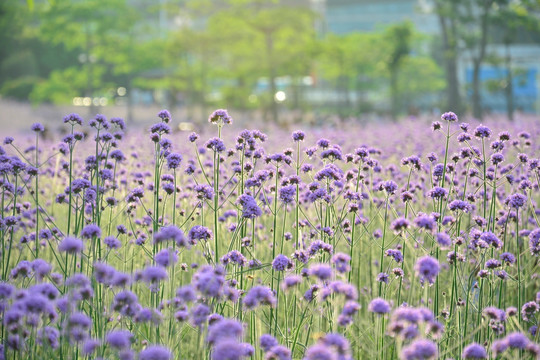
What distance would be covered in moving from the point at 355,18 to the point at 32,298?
110 meters

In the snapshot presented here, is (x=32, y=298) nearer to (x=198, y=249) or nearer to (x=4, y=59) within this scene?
(x=198, y=249)

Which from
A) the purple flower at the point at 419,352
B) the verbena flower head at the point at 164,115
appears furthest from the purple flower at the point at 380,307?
the verbena flower head at the point at 164,115

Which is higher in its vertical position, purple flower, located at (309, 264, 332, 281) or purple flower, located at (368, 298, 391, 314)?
purple flower, located at (309, 264, 332, 281)

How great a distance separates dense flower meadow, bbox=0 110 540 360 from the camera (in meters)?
1.90

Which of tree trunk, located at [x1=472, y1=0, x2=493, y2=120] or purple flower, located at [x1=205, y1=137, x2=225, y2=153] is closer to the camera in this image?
purple flower, located at [x1=205, y1=137, x2=225, y2=153]

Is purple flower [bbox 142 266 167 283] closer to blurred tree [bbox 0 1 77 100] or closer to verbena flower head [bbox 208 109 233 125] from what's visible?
verbena flower head [bbox 208 109 233 125]

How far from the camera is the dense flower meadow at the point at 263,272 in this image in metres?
1.90

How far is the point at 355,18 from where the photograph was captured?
10631cm

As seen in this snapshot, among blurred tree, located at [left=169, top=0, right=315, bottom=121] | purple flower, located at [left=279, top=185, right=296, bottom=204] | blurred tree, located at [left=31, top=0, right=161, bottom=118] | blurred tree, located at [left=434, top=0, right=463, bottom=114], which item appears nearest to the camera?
purple flower, located at [left=279, top=185, right=296, bottom=204]

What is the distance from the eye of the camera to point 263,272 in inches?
162

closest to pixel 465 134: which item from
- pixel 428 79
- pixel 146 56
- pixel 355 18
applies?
pixel 146 56

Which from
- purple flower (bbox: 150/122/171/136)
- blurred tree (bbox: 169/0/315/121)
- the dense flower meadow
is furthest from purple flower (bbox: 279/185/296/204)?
blurred tree (bbox: 169/0/315/121)

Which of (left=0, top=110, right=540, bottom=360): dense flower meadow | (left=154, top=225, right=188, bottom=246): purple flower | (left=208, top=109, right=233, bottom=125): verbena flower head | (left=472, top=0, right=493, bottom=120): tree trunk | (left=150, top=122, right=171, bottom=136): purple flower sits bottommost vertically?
(left=0, top=110, right=540, bottom=360): dense flower meadow

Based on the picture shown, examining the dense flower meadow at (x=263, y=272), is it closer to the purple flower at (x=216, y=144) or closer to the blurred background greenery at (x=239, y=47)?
the purple flower at (x=216, y=144)
